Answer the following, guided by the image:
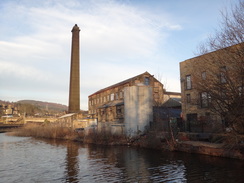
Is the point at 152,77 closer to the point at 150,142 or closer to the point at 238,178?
the point at 150,142

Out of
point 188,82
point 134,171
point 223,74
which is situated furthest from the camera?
point 188,82

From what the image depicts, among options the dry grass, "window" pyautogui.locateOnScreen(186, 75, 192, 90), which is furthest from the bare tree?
the dry grass

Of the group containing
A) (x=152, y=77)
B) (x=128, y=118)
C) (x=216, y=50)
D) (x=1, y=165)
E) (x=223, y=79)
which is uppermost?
(x=152, y=77)

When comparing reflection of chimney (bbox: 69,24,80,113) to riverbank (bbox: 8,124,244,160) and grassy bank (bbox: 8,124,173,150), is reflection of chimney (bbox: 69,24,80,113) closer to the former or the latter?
grassy bank (bbox: 8,124,173,150)

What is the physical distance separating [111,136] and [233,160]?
13.8 metres

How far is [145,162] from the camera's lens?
14.0 m

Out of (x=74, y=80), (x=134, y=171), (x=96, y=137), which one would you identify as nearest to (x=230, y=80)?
(x=134, y=171)

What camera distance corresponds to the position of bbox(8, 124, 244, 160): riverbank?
1450 centimetres

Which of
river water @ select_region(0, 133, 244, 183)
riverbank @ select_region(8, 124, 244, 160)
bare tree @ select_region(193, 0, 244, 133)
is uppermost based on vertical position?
bare tree @ select_region(193, 0, 244, 133)

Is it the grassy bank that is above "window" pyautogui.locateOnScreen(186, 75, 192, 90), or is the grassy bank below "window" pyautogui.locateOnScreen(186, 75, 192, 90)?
below

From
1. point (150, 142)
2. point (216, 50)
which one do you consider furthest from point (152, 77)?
point (216, 50)

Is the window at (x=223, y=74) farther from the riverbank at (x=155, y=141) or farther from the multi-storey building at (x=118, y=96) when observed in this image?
the multi-storey building at (x=118, y=96)

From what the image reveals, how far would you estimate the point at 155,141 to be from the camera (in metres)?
19.7

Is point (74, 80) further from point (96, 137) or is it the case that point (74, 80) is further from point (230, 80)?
point (230, 80)
